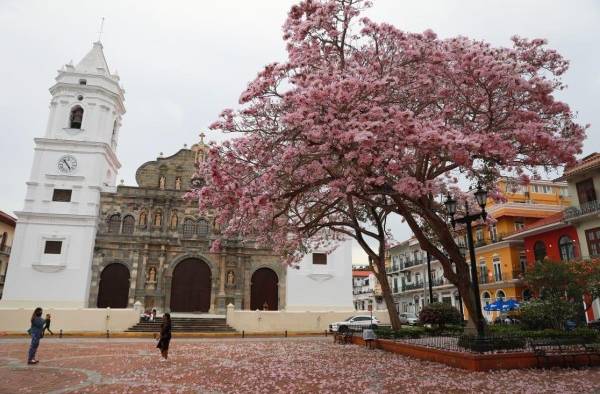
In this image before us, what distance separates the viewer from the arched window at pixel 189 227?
33.3 metres

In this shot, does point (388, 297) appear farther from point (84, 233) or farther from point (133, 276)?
point (84, 233)

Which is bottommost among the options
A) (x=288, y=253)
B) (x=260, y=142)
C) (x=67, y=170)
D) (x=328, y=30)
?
(x=288, y=253)

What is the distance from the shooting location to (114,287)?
31.1 m

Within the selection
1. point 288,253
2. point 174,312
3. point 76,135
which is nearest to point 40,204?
point 76,135

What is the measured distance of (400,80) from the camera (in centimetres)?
1077

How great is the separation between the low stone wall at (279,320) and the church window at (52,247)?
43.0 feet

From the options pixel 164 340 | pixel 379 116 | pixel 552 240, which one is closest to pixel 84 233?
pixel 164 340

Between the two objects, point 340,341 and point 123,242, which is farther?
point 123,242

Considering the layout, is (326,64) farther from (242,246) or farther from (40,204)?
(40,204)

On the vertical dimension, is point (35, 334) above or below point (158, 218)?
below

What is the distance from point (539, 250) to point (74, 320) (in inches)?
1206

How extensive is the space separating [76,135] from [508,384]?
32728 mm

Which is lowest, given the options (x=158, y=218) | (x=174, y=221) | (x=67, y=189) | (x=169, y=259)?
(x=169, y=259)

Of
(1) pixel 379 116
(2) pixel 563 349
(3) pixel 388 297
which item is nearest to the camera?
(1) pixel 379 116
